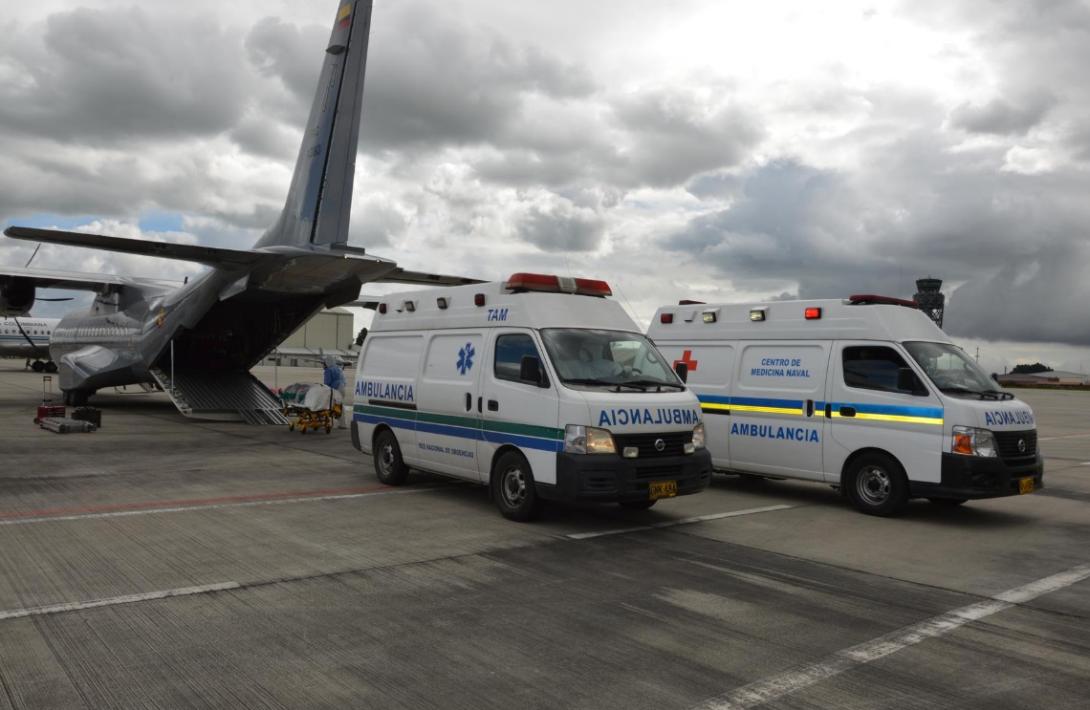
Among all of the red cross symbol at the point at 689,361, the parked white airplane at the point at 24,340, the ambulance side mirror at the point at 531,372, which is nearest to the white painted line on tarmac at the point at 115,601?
the ambulance side mirror at the point at 531,372

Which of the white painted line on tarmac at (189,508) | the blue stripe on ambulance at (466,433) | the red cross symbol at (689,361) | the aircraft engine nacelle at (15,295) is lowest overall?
the white painted line on tarmac at (189,508)

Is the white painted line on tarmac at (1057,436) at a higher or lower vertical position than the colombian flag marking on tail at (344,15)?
lower

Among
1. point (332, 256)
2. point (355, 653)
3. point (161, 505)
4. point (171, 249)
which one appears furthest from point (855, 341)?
point (171, 249)

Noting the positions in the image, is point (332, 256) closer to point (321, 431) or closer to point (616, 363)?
point (321, 431)

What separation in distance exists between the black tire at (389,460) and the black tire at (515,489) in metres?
2.25

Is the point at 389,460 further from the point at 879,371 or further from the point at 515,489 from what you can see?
the point at 879,371

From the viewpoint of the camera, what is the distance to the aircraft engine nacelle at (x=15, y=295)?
70.7 ft

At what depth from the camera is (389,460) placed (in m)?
10.6

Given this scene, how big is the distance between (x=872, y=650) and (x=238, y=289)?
16.1m

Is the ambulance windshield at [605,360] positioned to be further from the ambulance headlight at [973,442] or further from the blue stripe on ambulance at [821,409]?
the ambulance headlight at [973,442]

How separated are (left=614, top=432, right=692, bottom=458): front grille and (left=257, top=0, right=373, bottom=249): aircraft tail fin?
1042 centimetres

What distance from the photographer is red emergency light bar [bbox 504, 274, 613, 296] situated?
8906 mm

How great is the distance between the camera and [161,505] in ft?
29.2

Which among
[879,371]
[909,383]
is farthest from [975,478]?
[879,371]
